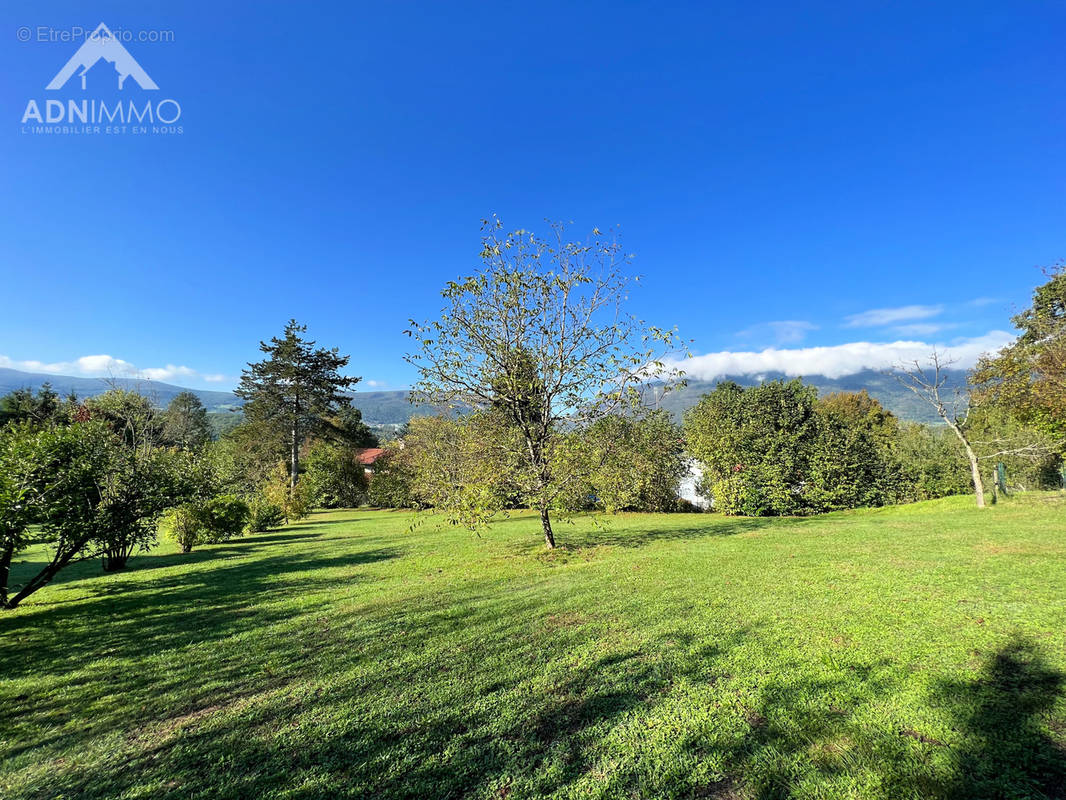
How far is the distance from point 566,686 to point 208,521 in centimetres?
1629

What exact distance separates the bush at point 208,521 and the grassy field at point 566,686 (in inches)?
252

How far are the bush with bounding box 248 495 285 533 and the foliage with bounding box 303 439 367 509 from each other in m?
10.7

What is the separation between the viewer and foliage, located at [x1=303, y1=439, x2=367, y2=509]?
104 ft

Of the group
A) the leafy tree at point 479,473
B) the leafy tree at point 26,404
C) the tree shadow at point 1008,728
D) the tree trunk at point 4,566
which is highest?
the leafy tree at point 26,404

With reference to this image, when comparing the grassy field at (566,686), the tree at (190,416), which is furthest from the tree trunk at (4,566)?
the tree at (190,416)

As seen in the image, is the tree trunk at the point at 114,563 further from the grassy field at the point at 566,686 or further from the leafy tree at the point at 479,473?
the leafy tree at the point at 479,473

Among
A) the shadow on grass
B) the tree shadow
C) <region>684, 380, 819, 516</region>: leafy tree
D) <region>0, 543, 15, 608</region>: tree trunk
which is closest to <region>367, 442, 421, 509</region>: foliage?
<region>684, 380, 819, 516</region>: leafy tree

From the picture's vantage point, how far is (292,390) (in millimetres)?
32094

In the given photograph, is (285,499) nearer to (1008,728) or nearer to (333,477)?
(333,477)

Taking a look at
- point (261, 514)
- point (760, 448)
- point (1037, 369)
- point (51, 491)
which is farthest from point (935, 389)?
point (261, 514)

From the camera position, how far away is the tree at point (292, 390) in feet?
104

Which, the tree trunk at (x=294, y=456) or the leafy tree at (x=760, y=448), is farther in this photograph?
the tree trunk at (x=294, y=456)

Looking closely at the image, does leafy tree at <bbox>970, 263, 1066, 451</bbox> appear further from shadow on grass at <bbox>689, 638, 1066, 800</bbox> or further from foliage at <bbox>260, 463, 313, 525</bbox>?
foliage at <bbox>260, 463, 313, 525</bbox>

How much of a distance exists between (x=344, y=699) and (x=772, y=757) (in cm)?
338
